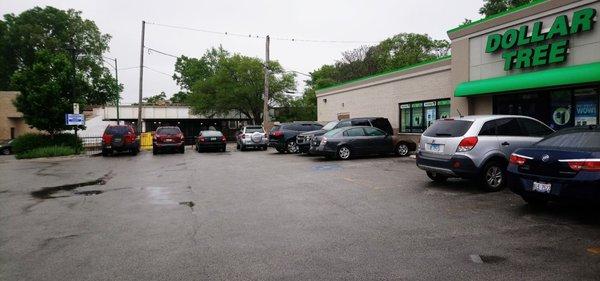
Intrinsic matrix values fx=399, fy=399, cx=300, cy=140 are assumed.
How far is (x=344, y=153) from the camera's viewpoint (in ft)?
53.2

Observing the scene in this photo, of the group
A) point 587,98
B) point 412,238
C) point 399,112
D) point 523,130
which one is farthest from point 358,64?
point 412,238

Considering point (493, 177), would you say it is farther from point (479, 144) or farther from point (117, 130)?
point (117, 130)

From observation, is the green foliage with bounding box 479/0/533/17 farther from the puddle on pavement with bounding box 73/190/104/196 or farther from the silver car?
the puddle on pavement with bounding box 73/190/104/196

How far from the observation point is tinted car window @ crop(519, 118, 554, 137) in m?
9.22

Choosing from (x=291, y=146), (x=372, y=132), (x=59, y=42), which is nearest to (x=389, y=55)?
(x=291, y=146)

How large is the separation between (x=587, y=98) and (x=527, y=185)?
9.00m

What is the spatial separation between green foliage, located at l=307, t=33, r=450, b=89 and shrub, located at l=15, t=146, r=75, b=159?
3097cm

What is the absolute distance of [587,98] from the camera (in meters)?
13.1

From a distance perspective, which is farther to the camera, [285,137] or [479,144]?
[285,137]

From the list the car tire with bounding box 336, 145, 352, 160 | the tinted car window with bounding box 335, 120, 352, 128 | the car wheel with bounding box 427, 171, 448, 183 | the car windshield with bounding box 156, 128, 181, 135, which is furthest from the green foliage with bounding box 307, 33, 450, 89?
the car wheel with bounding box 427, 171, 448, 183

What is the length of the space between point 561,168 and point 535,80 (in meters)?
9.23

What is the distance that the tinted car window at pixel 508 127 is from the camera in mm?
8891

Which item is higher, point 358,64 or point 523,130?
point 358,64

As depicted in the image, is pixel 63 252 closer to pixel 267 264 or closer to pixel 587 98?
pixel 267 264
